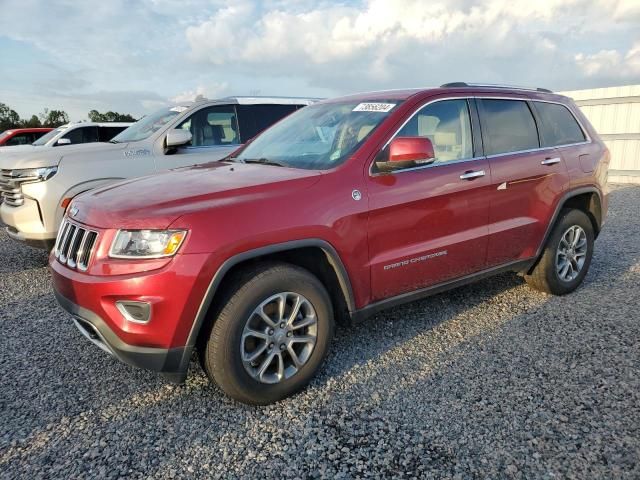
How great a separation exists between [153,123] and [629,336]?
5808mm

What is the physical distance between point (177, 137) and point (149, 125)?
1086 mm

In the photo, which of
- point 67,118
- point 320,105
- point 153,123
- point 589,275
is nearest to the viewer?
point 320,105

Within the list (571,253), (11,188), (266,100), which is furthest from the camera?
(266,100)

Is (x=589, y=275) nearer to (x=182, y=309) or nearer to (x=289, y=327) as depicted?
(x=289, y=327)

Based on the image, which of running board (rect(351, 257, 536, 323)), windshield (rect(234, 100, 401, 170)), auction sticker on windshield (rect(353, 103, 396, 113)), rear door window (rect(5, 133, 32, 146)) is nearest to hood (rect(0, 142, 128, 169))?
windshield (rect(234, 100, 401, 170))

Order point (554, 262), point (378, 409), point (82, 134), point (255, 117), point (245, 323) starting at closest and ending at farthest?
point (245, 323) → point (378, 409) → point (554, 262) → point (255, 117) → point (82, 134)

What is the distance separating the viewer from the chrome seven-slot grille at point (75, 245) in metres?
2.68

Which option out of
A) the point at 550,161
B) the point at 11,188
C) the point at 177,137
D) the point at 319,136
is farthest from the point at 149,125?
the point at 550,161

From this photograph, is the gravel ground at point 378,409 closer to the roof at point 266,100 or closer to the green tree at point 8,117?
the roof at point 266,100

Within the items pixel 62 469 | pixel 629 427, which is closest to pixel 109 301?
pixel 62 469

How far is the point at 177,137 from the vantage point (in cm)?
564

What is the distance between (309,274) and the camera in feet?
9.47

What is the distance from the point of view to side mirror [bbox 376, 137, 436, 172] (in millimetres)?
3039

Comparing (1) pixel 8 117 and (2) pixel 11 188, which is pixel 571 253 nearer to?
(2) pixel 11 188
